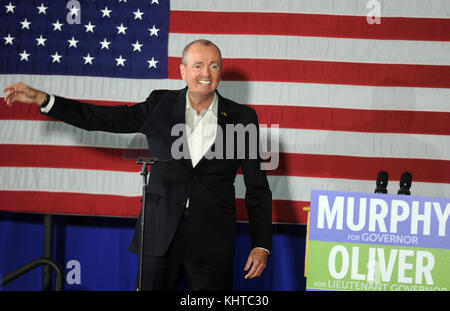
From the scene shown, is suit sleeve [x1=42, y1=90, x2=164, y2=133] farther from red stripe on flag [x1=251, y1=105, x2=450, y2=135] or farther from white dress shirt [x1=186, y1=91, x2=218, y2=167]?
red stripe on flag [x1=251, y1=105, x2=450, y2=135]

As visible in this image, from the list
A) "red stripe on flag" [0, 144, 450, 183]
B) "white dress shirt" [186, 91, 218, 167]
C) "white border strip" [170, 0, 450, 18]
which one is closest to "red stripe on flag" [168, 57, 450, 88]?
"white border strip" [170, 0, 450, 18]

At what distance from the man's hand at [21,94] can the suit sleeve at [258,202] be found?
99 cm

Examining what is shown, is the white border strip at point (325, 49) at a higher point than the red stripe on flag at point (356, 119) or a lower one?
higher

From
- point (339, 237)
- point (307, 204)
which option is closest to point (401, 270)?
point (339, 237)

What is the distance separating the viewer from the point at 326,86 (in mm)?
Result: 3109

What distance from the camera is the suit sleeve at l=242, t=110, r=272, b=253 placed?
2.38 meters

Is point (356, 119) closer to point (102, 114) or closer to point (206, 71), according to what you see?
point (206, 71)

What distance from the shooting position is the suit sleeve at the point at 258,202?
2383 mm

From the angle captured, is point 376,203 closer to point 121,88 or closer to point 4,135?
point 121,88

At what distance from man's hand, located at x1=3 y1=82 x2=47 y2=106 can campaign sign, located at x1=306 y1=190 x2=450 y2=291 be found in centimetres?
135

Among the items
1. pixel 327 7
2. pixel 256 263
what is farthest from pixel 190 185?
pixel 327 7

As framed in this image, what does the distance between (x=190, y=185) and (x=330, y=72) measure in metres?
1.33

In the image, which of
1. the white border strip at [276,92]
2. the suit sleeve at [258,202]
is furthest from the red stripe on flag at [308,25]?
the suit sleeve at [258,202]

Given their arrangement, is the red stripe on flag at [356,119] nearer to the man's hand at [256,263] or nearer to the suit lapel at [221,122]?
the suit lapel at [221,122]
